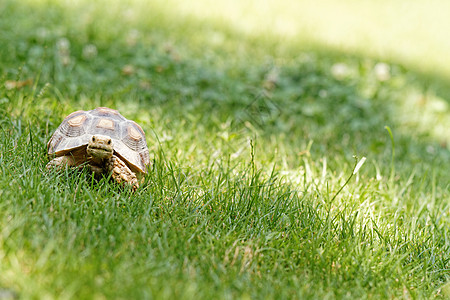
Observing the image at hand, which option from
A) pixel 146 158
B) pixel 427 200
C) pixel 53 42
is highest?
pixel 53 42

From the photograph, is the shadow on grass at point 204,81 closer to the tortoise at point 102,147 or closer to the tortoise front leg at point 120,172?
the tortoise at point 102,147

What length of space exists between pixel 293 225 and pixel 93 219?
0.98 metres

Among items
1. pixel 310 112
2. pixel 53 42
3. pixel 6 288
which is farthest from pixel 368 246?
pixel 53 42

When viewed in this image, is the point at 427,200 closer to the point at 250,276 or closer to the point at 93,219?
the point at 250,276

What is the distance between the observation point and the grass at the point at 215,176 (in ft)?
5.83

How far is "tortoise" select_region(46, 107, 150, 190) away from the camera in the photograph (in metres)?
2.29

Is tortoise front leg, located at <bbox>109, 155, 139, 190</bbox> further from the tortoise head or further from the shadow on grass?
the shadow on grass

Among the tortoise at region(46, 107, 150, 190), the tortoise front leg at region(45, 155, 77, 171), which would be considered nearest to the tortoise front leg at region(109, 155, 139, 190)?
the tortoise at region(46, 107, 150, 190)

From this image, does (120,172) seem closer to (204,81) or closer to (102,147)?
(102,147)

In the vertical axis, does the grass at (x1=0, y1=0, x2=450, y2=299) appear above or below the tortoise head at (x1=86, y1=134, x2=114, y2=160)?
below

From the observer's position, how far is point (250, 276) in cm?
188

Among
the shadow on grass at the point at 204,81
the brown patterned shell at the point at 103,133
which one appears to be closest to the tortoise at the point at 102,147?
the brown patterned shell at the point at 103,133

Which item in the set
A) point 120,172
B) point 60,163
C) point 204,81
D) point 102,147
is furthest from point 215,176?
point 204,81

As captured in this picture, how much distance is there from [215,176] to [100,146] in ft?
2.45
